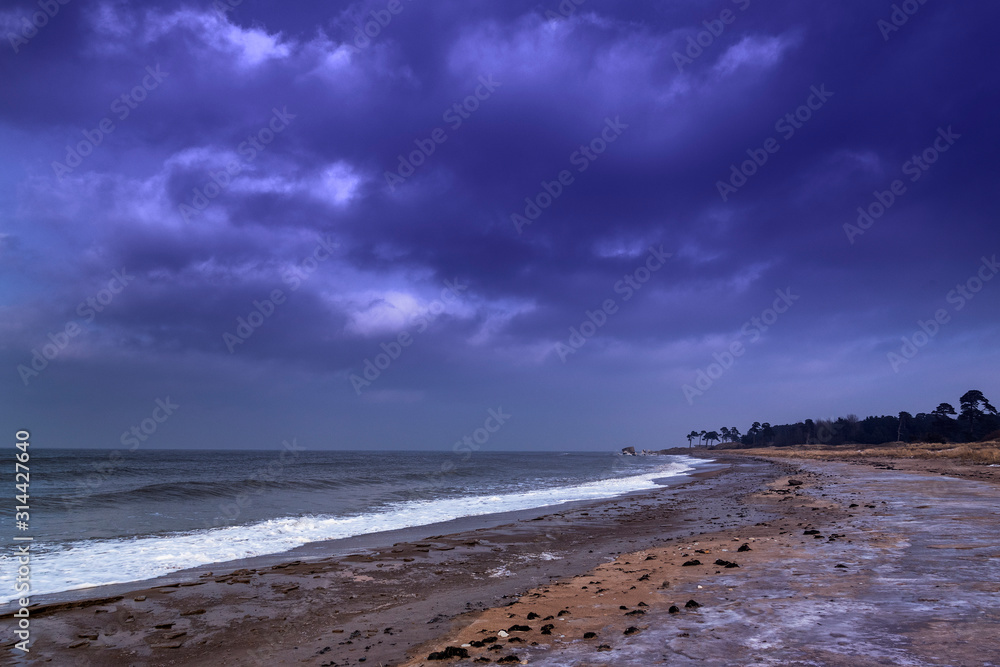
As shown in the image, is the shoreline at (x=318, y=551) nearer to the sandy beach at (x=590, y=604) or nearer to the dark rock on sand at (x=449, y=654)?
the sandy beach at (x=590, y=604)

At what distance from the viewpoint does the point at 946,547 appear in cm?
981

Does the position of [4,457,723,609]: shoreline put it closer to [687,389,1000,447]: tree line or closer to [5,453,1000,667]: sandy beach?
[5,453,1000,667]: sandy beach

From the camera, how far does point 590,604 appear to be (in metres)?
7.97

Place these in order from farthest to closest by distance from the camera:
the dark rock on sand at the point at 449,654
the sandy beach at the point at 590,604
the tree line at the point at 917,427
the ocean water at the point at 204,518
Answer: the tree line at the point at 917,427, the ocean water at the point at 204,518, the dark rock on sand at the point at 449,654, the sandy beach at the point at 590,604

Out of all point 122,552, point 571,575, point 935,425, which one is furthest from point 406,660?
point 935,425

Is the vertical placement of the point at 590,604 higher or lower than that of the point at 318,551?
higher

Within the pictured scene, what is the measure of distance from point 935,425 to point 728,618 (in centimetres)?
14241

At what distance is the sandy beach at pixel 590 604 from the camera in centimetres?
560

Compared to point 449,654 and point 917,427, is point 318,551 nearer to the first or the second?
point 449,654

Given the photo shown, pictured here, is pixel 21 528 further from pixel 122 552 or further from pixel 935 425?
pixel 935 425

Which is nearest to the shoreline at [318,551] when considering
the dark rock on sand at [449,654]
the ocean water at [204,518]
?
the ocean water at [204,518]

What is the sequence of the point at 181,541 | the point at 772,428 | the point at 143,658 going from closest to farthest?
1. the point at 143,658
2. the point at 181,541
3. the point at 772,428

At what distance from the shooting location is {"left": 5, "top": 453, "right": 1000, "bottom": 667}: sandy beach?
5602 millimetres

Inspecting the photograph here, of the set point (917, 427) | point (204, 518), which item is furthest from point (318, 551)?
point (917, 427)
